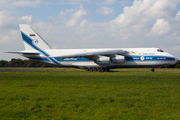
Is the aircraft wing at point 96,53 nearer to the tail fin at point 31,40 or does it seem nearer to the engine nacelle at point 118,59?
the engine nacelle at point 118,59

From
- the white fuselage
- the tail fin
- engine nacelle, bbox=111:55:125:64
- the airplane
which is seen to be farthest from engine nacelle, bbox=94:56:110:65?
the tail fin

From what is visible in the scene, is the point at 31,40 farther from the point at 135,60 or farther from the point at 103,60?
the point at 135,60

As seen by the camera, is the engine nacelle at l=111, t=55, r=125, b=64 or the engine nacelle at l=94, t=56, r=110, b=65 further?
the engine nacelle at l=94, t=56, r=110, b=65

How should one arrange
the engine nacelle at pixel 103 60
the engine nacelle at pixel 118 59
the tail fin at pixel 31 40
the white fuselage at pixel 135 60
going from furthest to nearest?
the tail fin at pixel 31 40, the engine nacelle at pixel 103 60, the white fuselage at pixel 135 60, the engine nacelle at pixel 118 59

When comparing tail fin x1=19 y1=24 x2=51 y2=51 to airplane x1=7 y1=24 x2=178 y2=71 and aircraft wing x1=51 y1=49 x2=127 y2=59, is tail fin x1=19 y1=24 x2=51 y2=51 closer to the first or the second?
airplane x1=7 y1=24 x2=178 y2=71

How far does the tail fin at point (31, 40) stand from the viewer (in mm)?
35844

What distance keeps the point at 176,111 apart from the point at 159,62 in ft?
83.7

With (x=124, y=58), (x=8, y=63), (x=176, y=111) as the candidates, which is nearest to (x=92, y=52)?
(x=124, y=58)

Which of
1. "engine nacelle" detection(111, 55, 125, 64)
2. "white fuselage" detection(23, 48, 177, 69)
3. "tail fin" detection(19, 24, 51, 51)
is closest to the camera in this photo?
"engine nacelle" detection(111, 55, 125, 64)

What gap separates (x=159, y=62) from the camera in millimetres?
31266

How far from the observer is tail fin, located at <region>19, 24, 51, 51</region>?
3584 centimetres

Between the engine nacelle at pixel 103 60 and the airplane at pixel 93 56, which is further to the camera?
the engine nacelle at pixel 103 60

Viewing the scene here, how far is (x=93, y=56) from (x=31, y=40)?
1249cm

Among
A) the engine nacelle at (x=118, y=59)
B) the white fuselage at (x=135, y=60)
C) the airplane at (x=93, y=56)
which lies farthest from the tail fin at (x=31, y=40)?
the engine nacelle at (x=118, y=59)
